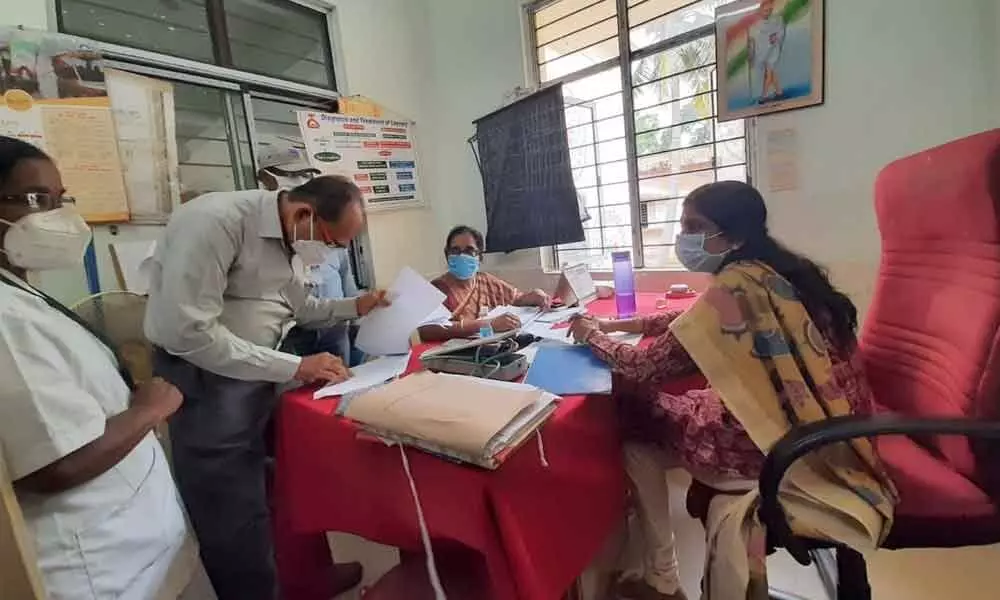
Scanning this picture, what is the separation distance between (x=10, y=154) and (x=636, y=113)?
2.60 meters

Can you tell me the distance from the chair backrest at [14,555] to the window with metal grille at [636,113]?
2.42m

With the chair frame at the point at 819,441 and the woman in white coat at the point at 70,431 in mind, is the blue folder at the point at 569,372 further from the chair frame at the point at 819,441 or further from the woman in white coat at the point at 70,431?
the woman in white coat at the point at 70,431

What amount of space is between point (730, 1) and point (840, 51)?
0.55 metres

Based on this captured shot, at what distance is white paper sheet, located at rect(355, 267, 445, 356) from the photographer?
60.0 inches

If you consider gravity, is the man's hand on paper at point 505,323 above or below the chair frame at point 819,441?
above

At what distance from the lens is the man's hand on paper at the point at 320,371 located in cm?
123

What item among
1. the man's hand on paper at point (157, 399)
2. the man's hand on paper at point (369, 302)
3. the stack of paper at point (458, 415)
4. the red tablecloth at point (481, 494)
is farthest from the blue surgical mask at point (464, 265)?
the man's hand on paper at point (157, 399)

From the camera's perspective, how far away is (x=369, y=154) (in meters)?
2.97

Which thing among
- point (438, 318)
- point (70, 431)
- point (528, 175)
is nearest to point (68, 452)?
point (70, 431)

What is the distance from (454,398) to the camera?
2.93 feet

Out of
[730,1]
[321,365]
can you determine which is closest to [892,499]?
[321,365]

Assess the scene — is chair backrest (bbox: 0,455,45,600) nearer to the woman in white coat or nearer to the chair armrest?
the woman in white coat

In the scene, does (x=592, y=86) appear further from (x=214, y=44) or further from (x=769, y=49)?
(x=214, y=44)

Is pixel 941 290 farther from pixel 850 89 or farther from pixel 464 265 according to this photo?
pixel 464 265
